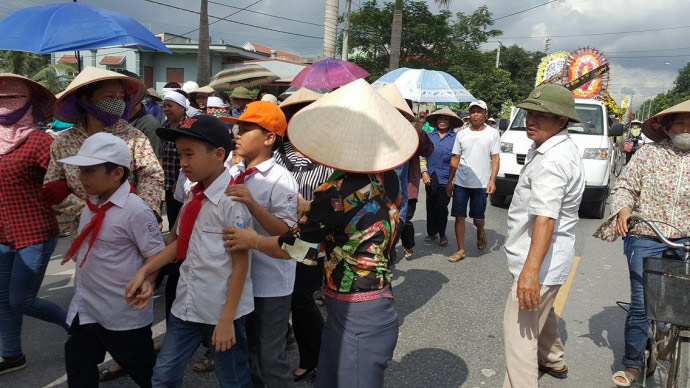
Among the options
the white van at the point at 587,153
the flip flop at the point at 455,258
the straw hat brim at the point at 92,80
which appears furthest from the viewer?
the white van at the point at 587,153

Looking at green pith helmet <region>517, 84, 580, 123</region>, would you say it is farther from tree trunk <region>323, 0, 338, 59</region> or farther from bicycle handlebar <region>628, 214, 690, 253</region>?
tree trunk <region>323, 0, 338, 59</region>

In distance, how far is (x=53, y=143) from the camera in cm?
312

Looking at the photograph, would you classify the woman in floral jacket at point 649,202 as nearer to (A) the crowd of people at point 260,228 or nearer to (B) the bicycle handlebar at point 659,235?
(A) the crowd of people at point 260,228

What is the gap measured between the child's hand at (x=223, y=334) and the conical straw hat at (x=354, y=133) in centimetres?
88

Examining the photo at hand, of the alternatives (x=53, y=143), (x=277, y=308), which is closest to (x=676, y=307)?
(x=277, y=308)

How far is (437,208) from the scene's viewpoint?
277 inches

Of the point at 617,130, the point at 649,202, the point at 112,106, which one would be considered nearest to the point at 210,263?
the point at 112,106

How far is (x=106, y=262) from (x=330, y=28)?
424 inches

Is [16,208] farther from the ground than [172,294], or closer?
farther from the ground

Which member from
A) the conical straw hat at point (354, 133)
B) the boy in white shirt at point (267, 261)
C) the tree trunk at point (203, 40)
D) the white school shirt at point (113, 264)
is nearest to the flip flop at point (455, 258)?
the boy in white shirt at point (267, 261)

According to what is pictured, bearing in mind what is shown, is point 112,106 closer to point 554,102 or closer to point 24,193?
point 24,193

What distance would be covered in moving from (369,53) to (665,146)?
116 feet

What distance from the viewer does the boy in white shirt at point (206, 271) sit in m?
2.37

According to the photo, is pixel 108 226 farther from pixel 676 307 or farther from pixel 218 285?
pixel 676 307
